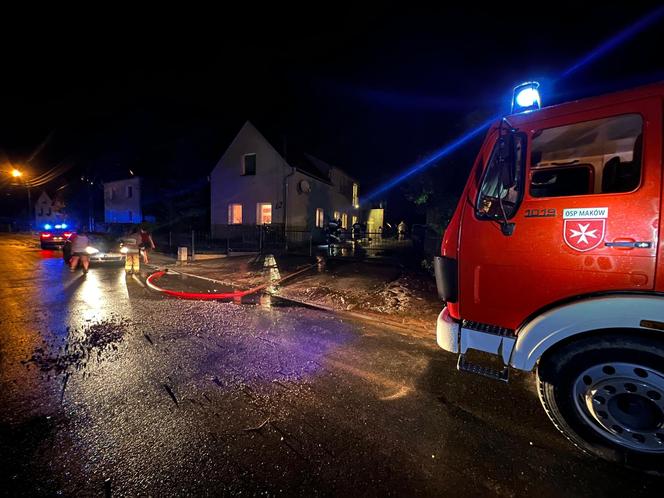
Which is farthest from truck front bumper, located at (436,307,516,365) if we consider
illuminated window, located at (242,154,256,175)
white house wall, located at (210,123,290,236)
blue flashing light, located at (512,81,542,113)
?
illuminated window, located at (242,154,256,175)

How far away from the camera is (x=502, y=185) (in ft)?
8.87

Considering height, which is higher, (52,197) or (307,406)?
(52,197)

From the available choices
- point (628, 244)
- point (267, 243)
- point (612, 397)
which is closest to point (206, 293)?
point (612, 397)

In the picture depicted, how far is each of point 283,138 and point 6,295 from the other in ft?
57.2

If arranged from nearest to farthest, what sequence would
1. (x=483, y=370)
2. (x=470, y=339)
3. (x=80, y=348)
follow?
(x=483, y=370)
(x=470, y=339)
(x=80, y=348)

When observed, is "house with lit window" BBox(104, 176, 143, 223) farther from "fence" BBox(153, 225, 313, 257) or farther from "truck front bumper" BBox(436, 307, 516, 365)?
"truck front bumper" BBox(436, 307, 516, 365)

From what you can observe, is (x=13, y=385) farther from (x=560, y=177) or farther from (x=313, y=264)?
(x=313, y=264)

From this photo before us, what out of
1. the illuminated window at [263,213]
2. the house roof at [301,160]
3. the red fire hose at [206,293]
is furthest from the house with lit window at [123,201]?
the red fire hose at [206,293]

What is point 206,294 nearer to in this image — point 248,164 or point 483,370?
point 483,370

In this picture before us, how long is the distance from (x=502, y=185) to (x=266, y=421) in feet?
10.2

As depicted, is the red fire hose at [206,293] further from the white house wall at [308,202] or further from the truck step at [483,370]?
the white house wall at [308,202]

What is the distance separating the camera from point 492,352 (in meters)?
2.88

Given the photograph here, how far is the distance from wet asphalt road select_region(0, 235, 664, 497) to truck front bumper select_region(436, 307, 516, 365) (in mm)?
615

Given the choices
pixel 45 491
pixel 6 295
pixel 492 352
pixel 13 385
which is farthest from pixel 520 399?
pixel 6 295
